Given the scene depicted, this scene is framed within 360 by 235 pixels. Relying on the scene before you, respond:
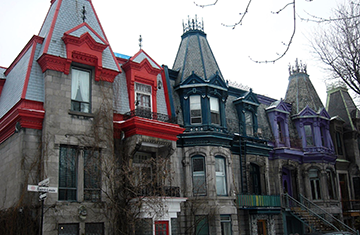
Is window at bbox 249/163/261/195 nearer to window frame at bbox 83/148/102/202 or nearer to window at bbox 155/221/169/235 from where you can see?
window at bbox 155/221/169/235

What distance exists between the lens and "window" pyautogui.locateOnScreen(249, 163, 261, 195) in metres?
26.9

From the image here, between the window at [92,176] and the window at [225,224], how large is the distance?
8327 millimetres

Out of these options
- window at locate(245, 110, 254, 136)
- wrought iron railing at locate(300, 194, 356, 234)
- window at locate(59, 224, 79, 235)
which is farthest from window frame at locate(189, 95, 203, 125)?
wrought iron railing at locate(300, 194, 356, 234)

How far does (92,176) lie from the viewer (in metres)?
17.8

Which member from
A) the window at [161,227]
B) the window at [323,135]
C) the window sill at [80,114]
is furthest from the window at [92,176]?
the window at [323,135]

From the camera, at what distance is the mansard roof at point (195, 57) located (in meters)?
25.0

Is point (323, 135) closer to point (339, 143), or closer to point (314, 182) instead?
point (339, 143)

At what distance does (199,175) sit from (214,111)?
421 centimetres

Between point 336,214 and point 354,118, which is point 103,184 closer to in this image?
point 336,214

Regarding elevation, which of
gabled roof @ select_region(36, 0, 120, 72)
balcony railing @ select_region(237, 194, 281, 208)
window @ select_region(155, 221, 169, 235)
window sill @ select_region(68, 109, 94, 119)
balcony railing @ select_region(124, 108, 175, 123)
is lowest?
window @ select_region(155, 221, 169, 235)

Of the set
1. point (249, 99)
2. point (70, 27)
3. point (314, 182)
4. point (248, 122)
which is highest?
point (70, 27)

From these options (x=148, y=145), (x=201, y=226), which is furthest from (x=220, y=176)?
(x=148, y=145)

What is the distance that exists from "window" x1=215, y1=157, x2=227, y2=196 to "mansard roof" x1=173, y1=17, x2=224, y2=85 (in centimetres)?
512

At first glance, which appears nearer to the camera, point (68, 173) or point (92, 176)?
point (68, 173)
